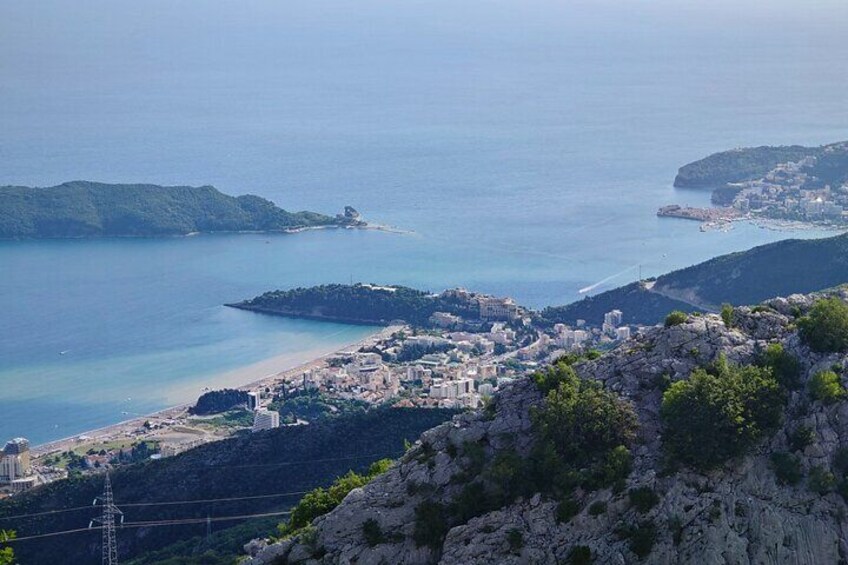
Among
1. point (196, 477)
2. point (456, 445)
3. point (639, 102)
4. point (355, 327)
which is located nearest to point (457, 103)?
point (639, 102)

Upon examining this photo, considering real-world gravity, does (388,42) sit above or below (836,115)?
above

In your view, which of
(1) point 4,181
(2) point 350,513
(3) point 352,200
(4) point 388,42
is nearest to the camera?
(2) point 350,513

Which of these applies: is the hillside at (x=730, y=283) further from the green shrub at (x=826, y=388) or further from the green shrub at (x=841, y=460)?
the green shrub at (x=841, y=460)

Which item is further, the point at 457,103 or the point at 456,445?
the point at 457,103

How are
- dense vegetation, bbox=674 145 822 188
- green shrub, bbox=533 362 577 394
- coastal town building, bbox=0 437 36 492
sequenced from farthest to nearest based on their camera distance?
dense vegetation, bbox=674 145 822 188 < coastal town building, bbox=0 437 36 492 < green shrub, bbox=533 362 577 394

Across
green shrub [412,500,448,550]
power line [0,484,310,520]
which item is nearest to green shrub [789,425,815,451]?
green shrub [412,500,448,550]

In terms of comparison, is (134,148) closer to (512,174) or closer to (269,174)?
(269,174)

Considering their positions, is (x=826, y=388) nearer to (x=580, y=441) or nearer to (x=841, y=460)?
(x=841, y=460)

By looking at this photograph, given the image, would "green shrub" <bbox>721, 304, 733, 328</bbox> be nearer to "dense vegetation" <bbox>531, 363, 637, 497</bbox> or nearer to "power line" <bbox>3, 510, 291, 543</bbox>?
"dense vegetation" <bbox>531, 363, 637, 497</bbox>
